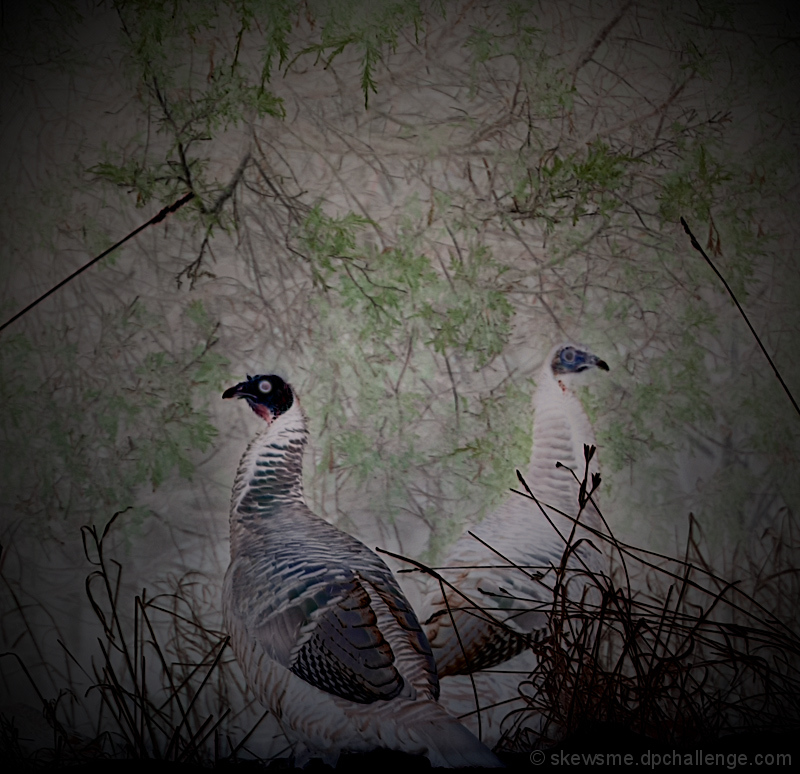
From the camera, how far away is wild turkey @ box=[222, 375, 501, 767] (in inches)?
60.1

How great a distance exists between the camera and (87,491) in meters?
1.71

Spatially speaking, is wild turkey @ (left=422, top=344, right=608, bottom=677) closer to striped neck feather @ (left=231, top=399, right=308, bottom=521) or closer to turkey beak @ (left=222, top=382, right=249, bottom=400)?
striped neck feather @ (left=231, top=399, right=308, bottom=521)

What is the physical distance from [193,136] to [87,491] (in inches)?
35.8

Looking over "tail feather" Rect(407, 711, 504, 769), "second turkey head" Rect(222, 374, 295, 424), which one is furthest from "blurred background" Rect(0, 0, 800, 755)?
"tail feather" Rect(407, 711, 504, 769)

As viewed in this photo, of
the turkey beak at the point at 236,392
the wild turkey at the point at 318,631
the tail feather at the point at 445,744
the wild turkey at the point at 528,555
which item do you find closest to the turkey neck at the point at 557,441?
the wild turkey at the point at 528,555

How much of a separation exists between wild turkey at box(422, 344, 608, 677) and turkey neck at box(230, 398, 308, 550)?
1.35ft

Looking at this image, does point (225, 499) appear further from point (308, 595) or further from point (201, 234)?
point (201, 234)

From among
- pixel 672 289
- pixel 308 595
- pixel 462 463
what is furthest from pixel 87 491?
pixel 672 289

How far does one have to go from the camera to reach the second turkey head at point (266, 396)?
5.59ft

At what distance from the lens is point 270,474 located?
5.45 feet

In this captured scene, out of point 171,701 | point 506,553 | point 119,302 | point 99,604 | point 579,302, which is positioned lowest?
point 171,701

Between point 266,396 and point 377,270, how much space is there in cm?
41

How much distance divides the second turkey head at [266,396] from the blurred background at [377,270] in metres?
0.03

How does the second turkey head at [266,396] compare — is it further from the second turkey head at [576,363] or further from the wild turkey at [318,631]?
the second turkey head at [576,363]
